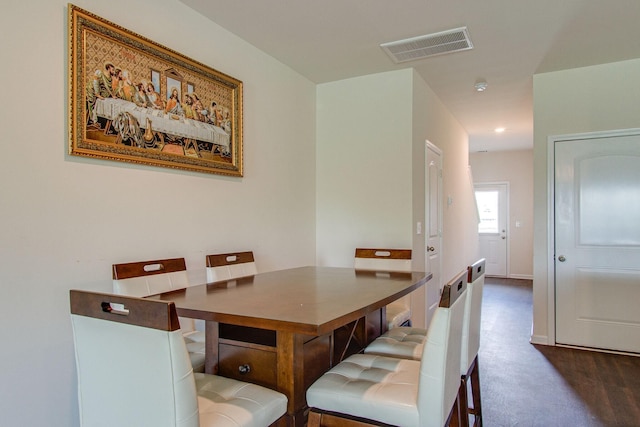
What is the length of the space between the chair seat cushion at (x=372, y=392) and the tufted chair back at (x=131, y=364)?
52 cm

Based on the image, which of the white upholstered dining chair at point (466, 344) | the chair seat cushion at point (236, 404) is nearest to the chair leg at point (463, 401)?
the white upholstered dining chair at point (466, 344)

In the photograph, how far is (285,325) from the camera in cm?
128

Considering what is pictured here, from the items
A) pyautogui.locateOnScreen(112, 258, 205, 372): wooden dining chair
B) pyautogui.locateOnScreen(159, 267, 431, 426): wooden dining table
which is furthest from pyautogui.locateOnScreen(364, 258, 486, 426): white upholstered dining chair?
pyautogui.locateOnScreen(112, 258, 205, 372): wooden dining chair

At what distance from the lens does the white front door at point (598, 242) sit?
11.8ft

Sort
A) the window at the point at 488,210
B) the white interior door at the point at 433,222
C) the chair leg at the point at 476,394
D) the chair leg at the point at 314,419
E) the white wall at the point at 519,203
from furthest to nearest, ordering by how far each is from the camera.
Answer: the window at the point at 488,210 → the white wall at the point at 519,203 → the white interior door at the point at 433,222 → the chair leg at the point at 476,394 → the chair leg at the point at 314,419

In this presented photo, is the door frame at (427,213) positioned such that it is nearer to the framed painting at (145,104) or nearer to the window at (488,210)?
the framed painting at (145,104)

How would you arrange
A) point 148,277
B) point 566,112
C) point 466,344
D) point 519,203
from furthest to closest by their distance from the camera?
point 519,203 < point 566,112 < point 148,277 < point 466,344

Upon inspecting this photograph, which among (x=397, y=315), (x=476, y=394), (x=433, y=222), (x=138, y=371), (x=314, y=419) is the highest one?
(x=433, y=222)

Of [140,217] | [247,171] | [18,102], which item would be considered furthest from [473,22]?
[18,102]

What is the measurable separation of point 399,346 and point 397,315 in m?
0.61

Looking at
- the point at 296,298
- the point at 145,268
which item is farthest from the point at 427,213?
the point at 145,268

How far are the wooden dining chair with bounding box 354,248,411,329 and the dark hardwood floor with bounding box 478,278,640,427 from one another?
78cm

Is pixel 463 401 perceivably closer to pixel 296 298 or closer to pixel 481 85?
pixel 296 298

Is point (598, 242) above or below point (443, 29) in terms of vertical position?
below
